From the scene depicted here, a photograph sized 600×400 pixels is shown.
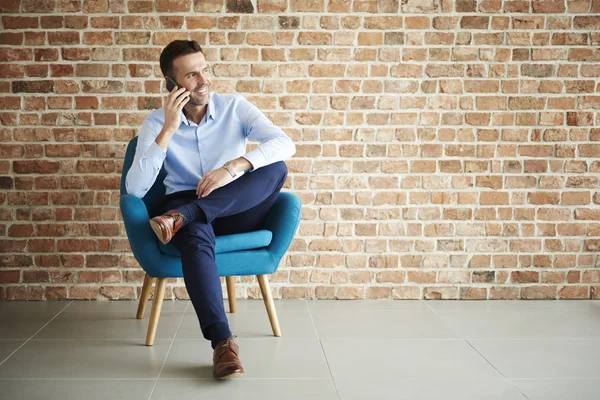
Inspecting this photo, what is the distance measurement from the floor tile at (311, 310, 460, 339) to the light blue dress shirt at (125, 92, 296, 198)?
855 mm

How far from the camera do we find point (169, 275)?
8.20 feet

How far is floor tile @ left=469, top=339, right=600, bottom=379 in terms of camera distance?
2203mm

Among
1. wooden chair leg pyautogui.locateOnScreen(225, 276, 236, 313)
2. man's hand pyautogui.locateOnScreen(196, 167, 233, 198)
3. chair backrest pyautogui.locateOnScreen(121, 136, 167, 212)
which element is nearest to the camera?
man's hand pyautogui.locateOnScreen(196, 167, 233, 198)

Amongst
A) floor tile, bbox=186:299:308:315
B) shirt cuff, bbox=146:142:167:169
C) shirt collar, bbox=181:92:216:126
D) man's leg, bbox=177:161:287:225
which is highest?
shirt collar, bbox=181:92:216:126

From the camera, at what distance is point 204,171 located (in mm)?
2738

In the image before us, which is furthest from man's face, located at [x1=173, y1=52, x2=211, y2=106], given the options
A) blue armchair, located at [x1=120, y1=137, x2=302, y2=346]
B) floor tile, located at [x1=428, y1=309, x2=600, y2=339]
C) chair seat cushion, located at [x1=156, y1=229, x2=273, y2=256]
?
floor tile, located at [x1=428, y1=309, x2=600, y2=339]

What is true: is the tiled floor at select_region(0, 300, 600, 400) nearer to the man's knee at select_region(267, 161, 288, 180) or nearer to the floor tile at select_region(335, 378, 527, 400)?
the floor tile at select_region(335, 378, 527, 400)

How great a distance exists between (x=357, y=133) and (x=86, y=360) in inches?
72.1

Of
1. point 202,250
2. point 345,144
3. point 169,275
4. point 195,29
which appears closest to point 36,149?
point 195,29

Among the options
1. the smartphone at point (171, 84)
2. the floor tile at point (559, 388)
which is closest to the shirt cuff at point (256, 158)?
the smartphone at point (171, 84)

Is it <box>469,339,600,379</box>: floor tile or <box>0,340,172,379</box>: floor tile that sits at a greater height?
<box>469,339,600,379</box>: floor tile

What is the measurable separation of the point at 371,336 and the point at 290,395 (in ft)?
2.53

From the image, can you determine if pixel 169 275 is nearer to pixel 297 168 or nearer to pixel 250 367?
pixel 250 367

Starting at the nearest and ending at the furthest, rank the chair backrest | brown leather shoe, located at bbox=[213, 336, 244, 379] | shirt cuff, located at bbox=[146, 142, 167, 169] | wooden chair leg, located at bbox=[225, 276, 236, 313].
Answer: brown leather shoe, located at bbox=[213, 336, 244, 379], shirt cuff, located at bbox=[146, 142, 167, 169], the chair backrest, wooden chair leg, located at bbox=[225, 276, 236, 313]
